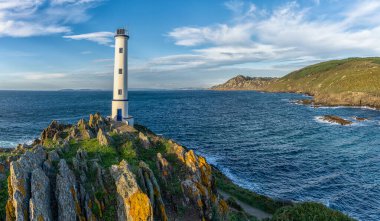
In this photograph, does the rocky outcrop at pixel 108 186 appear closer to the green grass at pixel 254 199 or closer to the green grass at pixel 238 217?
the green grass at pixel 238 217

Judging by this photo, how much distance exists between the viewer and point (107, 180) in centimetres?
1638

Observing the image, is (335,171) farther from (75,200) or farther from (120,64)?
(75,200)

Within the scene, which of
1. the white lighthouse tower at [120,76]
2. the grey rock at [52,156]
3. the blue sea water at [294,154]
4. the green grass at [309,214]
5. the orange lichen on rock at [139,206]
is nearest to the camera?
the orange lichen on rock at [139,206]

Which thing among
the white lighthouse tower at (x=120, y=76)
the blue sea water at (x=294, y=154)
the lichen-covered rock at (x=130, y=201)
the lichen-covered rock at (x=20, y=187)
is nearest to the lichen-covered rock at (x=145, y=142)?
the lichen-covered rock at (x=130, y=201)

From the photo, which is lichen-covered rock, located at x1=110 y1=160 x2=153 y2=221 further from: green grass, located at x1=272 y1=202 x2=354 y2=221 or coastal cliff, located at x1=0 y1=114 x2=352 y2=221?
green grass, located at x1=272 y1=202 x2=354 y2=221

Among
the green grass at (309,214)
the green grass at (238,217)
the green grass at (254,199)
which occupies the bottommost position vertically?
the green grass at (254,199)

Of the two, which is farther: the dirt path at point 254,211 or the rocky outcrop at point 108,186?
the dirt path at point 254,211

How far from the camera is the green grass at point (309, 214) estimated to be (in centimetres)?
2067

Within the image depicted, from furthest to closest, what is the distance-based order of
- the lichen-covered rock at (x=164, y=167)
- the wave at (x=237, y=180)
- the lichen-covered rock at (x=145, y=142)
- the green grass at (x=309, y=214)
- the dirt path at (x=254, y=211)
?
the wave at (x=237, y=180) < the dirt path at (x=254, y=211) < the lichen-covered rock at (x=145, y=142) < the green grass at (x=309, y=214) < the lichen-covered rock at (x=164, y=167)

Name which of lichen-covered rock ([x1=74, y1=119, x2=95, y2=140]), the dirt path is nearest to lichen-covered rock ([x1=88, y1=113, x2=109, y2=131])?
lichen-covered rock ([x1=74, y1=119, x2=95, y2=140])

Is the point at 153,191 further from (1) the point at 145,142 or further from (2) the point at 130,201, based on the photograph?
(1) the point at 145,142

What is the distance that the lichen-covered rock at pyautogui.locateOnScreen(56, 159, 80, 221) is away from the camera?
544 inches

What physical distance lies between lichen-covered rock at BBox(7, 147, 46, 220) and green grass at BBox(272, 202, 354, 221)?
1670 cm

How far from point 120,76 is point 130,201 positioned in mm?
30765
